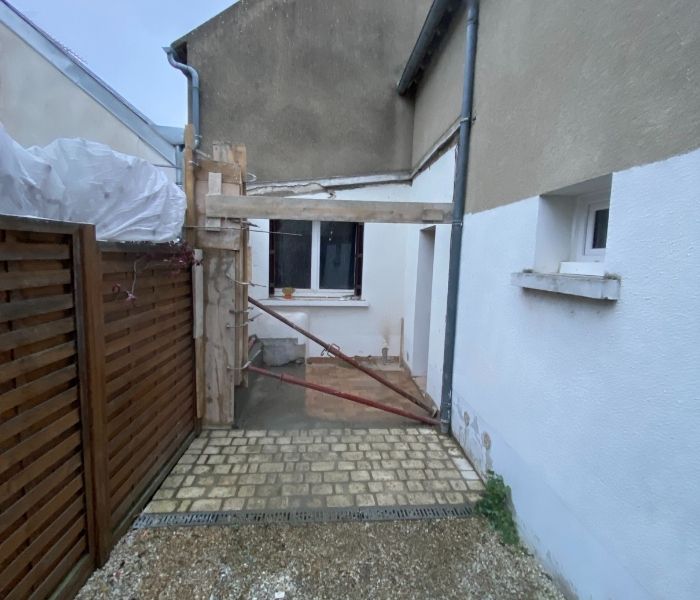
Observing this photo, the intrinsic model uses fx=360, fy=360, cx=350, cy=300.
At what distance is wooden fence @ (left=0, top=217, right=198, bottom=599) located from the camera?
1.65 metres

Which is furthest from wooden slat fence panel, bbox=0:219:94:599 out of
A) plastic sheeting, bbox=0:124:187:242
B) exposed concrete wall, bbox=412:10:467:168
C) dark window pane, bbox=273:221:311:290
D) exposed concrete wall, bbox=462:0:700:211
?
dark window pane, bbox=273:221:311:290

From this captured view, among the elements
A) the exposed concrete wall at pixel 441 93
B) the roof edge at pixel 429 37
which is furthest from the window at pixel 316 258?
the roof edge at pixel 429 37

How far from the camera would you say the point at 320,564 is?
7.65 feet

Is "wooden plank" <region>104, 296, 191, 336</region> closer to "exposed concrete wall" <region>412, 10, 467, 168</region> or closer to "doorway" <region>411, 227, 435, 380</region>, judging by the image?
"exposed concrete wall" <region>412, 10, 467, 168</region>

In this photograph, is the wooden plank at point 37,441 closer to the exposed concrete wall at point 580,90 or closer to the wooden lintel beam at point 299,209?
the wooden lintel beam at point 299,209

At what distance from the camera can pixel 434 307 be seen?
494cm

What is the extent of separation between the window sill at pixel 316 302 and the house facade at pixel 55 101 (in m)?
2.98

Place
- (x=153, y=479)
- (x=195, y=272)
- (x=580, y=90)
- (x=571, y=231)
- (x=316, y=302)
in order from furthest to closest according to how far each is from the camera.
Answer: (x=316, y=302) → (x=195, y=272) → (x=153, y=479) → (x=571, y=231) → (x=580, y=90)

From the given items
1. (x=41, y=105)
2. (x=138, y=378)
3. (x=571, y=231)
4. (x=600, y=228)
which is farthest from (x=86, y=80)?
(x=600, y=228)

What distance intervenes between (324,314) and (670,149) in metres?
5.66

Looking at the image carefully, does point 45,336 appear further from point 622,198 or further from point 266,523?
point 622,198

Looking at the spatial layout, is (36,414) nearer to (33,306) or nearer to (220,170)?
(33,306)

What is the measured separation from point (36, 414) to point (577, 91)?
336 cm

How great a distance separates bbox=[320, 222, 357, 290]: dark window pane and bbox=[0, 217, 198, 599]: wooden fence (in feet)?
13.2
